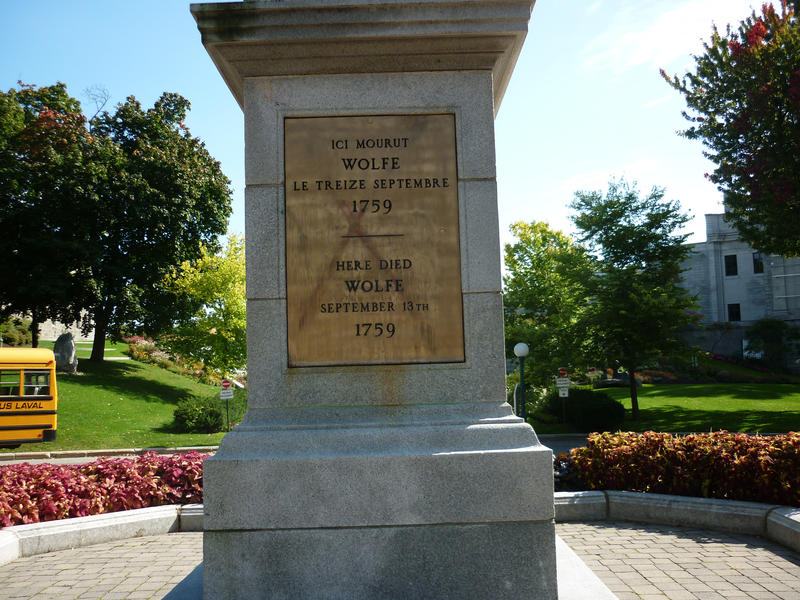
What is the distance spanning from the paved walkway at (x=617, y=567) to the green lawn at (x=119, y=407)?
1559cm

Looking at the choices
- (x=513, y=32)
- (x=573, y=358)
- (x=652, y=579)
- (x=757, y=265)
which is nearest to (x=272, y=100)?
(x=513, y=32)

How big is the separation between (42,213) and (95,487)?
32787mm

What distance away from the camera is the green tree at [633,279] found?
2602 centimetres

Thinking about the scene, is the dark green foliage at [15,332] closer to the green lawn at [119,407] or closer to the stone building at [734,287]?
the green lawn at [119,407]

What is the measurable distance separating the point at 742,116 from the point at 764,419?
1169 centimetres

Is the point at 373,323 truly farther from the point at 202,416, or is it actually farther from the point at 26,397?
the point at 202,416

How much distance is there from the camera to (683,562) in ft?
19.2

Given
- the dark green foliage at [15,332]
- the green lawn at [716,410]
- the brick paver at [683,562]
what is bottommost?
the green lawn at [716,410]

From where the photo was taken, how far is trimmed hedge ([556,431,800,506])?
281 inches

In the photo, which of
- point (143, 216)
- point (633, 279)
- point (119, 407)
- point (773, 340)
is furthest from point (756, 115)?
point (773, 340)

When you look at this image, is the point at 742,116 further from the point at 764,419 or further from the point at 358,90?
the point at 358,90

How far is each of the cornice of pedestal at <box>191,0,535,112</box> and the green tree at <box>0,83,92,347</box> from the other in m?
33.5

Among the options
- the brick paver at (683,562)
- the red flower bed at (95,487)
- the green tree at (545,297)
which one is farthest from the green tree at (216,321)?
the brick paver at (683,562)

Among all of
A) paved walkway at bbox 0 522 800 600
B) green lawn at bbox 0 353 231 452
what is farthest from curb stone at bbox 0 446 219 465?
paved walkway at bbox 0 522 800 600
